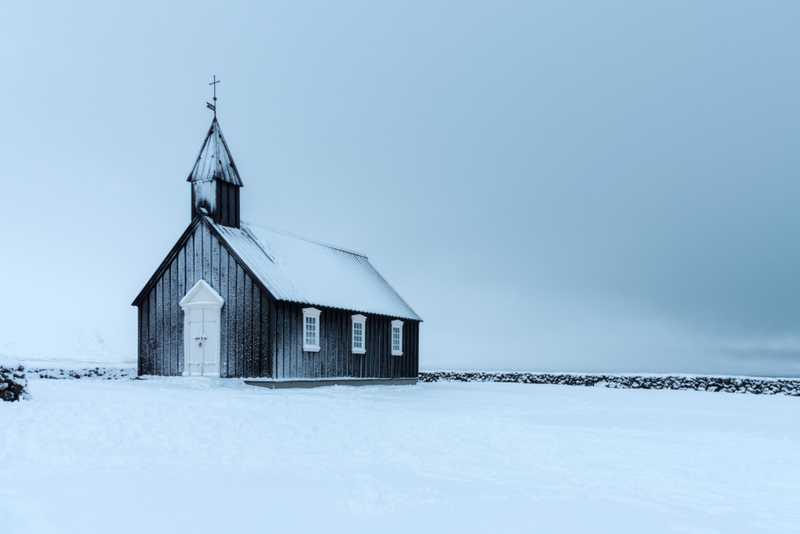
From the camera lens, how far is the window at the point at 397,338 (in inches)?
1276

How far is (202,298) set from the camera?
25.7 meters

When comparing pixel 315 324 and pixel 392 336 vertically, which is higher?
pixel 315 324

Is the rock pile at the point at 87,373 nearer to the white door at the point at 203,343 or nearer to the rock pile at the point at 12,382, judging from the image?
the white door at the point at 203,343

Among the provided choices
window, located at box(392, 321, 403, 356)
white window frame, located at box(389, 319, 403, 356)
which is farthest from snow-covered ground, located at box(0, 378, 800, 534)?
window, located at box(392, 321, 403, 356)

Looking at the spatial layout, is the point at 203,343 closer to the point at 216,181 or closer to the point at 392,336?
the point at 216,181

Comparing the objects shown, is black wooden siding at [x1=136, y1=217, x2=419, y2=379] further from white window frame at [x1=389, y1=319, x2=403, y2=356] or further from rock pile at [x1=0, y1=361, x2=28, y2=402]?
rock pile at [x1=0, y1=361, x2=28, y2=402]

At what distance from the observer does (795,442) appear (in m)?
13.8

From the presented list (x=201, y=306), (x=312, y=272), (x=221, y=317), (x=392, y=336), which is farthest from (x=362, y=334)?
(x=201, y=306)

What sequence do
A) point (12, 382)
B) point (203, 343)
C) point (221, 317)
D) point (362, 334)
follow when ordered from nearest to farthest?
1. point (12, 382)
2. point (221, 317)
3. point (203, 343)
4. point (362, 334)

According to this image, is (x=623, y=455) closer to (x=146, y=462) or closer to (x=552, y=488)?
(x=552, y=488)

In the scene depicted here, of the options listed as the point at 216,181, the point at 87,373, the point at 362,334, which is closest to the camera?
the point at 216,181

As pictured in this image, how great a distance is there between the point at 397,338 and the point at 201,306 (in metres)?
10.5

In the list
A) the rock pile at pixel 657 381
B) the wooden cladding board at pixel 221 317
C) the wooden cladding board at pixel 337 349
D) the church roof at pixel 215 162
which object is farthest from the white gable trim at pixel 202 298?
the rock pile at pixel 657 381

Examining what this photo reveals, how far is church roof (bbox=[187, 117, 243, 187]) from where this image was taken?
27.1 m
